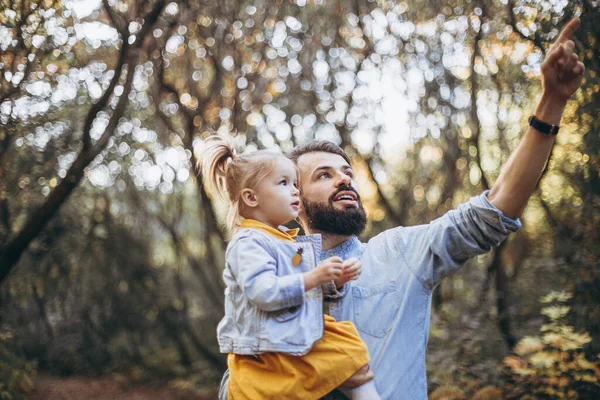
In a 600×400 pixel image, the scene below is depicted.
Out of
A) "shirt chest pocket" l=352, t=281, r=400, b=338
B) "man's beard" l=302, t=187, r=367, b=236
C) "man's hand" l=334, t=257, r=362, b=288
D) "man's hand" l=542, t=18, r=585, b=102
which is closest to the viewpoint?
"man's hand" l=542, t=18, r=585, b=102

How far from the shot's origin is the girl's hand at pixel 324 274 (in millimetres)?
1946

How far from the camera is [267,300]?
194cm

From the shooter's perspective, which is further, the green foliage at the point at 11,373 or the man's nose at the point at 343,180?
the green foliage at the point at 11,373

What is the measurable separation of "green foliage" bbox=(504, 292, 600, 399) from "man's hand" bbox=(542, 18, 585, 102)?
431cm

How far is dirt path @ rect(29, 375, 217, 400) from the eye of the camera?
35.3ft

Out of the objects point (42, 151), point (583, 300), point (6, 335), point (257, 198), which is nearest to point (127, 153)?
point (42, 151)

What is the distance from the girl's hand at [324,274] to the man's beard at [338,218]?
659mm

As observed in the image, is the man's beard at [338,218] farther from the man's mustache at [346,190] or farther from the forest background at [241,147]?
the forest background at [241,147]

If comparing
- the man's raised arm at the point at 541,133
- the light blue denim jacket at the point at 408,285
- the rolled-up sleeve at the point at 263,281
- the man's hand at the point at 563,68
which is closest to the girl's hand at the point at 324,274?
the rolled-up sleeve at the point at 263,281

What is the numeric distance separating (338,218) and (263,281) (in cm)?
77

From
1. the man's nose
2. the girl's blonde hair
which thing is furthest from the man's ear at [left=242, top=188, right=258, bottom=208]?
the man's nose

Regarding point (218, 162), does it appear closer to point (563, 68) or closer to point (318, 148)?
point (318, 148)

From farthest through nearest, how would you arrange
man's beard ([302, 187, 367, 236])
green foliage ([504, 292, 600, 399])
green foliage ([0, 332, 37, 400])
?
green foliage ([0, 332, 37, 400])
green foliage ([504, 292, 600, 399])
man's beard ([302, 187, 367, 236])

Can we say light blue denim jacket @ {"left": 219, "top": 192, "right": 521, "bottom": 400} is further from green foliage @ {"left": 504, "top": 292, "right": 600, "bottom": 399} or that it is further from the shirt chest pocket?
green foliage @ {"left": 504, "top": 292, "right": 600, "bottom": 399}
